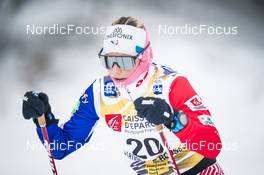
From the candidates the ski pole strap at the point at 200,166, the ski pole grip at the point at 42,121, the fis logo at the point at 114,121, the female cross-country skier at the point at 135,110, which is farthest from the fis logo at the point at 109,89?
the ski pole strap at the point at 200,166

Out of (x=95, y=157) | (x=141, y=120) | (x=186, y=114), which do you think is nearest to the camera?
(x=186, y=114)

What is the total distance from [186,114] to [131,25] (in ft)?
1.83

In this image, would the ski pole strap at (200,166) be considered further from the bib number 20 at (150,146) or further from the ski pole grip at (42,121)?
the ski pole grip at (42,121)

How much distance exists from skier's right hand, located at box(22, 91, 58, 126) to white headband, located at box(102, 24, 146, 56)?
15.6 inches

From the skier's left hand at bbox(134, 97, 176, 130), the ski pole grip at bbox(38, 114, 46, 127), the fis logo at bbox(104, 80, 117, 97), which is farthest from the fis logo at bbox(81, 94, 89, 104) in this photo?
the skier's left hand at bbox(134, 97, 176, 130)

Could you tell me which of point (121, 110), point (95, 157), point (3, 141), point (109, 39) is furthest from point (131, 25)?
point (3, 141)

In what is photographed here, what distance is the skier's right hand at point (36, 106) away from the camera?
2.53 meters

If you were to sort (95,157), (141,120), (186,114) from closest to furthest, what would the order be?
1. (186,114)
2. (141,120)
3. (95,157)

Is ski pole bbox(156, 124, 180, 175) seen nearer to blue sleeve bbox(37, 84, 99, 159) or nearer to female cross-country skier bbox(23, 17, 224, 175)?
female cross-country skier bbox(23, 17, 224, 175)

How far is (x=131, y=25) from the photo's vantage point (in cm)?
262

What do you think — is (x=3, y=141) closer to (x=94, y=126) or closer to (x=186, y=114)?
(x=94, y=126)

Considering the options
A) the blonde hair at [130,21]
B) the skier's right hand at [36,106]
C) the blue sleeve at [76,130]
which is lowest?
the blue sleeve at [76,130]

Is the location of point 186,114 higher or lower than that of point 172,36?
lower

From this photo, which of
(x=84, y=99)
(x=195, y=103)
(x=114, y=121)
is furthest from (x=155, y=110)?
(x=84, y=99)
